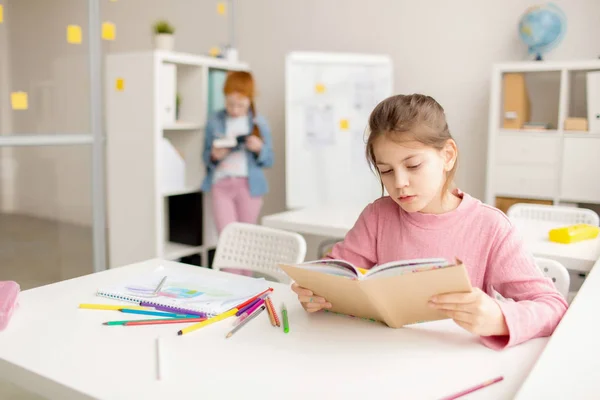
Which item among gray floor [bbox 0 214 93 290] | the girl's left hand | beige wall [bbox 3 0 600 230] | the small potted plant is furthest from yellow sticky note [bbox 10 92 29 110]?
the girl's left hand

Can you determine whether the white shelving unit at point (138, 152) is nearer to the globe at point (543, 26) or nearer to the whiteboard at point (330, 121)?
the whiteboard at point (330, 121)

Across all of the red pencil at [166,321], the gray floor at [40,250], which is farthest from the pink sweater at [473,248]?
the gray floor at [40,250]

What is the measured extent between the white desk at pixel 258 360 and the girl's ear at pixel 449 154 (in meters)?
0.36

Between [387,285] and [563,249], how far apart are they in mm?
1311

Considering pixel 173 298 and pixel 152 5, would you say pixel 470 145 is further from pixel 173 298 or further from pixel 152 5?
pixel 173 298

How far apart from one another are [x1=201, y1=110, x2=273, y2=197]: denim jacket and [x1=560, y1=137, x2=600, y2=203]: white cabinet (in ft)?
5.81

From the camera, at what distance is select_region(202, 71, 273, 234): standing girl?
3.80 meters

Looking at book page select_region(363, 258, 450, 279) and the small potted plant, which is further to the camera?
the small potted plant

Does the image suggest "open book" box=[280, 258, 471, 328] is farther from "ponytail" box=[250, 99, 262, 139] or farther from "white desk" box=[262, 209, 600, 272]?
"ponytail" box=[250, 99, 262, 139]

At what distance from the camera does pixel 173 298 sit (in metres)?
1.41

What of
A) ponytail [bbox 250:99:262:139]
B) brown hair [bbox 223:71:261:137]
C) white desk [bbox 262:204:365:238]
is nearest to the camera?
white desk [bbox 262:204:365:238]

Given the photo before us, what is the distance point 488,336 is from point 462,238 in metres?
0.28

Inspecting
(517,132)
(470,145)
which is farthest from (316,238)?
(517,132)

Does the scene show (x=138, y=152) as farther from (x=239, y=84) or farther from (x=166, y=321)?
(x=166, y=321)
